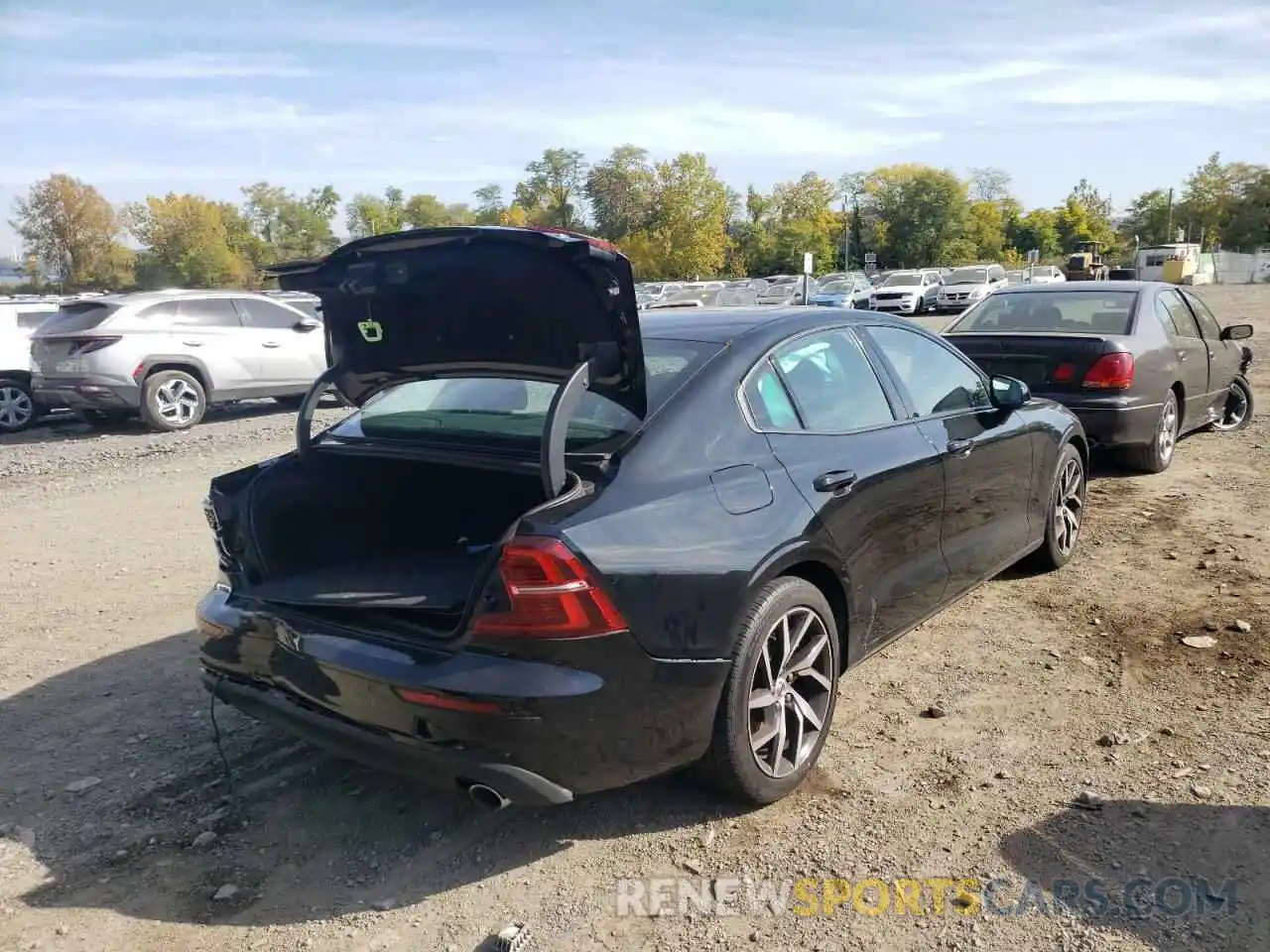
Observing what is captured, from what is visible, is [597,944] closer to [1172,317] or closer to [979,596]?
[979,596]

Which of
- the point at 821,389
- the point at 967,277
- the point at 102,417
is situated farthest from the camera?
the point at 967,277

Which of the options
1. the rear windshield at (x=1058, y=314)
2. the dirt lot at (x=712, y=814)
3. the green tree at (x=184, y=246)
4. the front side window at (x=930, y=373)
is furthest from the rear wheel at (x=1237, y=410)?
the green tree at (x=184, y=246)

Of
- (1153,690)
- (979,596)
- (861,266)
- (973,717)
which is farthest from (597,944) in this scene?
(861,266)

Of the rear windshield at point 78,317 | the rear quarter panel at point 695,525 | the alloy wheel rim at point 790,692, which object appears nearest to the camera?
the rear quarter panel at point 695,525

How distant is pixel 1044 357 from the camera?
747 centimetres

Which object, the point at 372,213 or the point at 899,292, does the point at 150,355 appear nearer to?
the point at 899,292

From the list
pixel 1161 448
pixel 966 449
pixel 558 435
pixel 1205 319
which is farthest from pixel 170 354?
pixel 1205 319

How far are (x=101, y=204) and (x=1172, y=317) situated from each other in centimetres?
8504

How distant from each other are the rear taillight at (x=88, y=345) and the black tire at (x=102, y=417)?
103cm

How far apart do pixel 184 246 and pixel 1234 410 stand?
79.0 meters

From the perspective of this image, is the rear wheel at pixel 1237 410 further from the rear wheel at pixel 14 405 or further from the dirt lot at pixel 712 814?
the rear wheel at pixel 14 405

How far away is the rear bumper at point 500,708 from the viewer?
106 inches

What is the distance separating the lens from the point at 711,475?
3.13m

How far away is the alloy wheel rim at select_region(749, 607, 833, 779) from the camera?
3.19 meters
